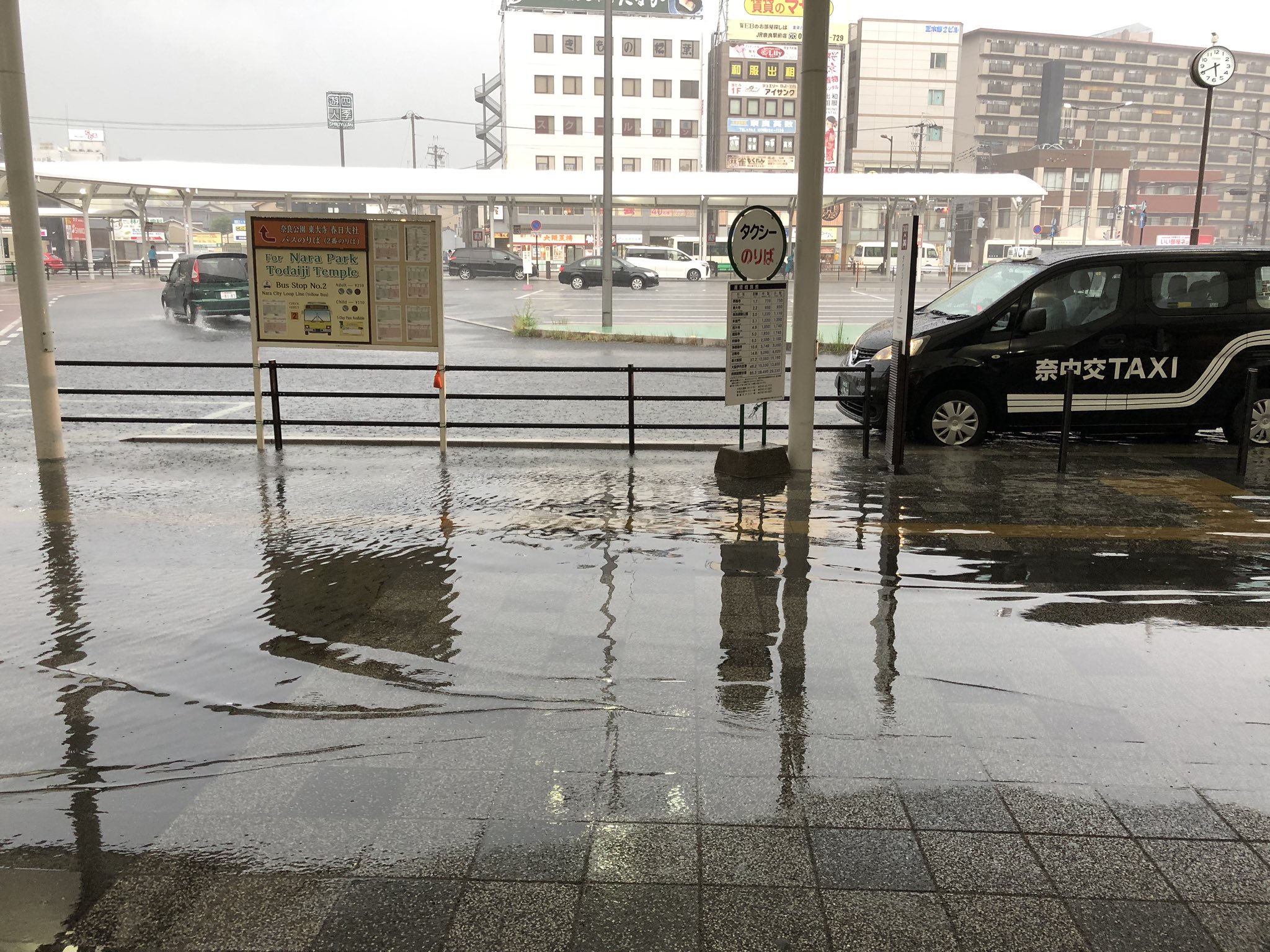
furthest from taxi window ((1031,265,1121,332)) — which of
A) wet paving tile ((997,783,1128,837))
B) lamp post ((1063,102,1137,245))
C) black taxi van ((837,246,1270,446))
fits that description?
lamp post ((1063,102,1137,245))

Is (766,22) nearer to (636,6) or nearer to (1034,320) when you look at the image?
(636,6)

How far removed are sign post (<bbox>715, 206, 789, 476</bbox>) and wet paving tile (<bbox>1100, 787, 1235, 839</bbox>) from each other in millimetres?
5106

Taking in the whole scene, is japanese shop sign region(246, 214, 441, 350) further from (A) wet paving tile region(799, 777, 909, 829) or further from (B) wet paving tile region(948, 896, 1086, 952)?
(B) wet paving tile region(948, 896, 1086, 952)

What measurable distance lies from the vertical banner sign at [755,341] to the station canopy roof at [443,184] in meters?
36.0

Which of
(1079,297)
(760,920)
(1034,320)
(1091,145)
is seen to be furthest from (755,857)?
(1091,145)

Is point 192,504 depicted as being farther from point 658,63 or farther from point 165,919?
point 658,63

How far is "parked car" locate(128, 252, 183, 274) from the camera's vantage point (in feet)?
174

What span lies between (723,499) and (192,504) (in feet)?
13.8

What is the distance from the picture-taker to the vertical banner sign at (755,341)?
Result: 334 inches

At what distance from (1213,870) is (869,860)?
3.59ft

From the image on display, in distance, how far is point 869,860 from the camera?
10.6ft

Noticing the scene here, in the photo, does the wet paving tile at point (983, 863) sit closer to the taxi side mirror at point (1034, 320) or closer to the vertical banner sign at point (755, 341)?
the vertical banner sign at point (755, 341)

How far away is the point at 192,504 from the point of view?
25.9 ft

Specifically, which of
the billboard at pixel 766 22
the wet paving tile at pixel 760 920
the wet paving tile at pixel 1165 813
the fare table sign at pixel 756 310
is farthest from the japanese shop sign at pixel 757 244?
the billboard at pixel 766 22
